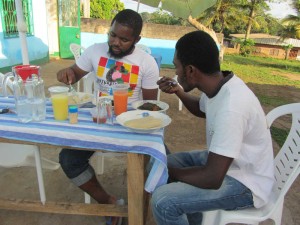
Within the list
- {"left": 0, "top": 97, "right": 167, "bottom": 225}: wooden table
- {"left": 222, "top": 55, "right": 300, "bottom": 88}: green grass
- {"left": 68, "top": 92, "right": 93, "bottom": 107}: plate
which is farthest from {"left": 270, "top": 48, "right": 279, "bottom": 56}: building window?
{"left": 0, "top": 97, "right": 167, "bottom": 225}: wooden table

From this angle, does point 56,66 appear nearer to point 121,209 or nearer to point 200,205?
point 121,209

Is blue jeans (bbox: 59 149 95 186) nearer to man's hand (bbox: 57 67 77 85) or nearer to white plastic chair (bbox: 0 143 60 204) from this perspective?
white plastic chair (bbox: 0 143 60 204)

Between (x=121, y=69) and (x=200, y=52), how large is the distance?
36.0 inches

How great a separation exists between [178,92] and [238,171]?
0.69 meters

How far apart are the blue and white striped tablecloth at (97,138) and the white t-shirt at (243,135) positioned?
0.89ft

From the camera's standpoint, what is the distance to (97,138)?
1.37m

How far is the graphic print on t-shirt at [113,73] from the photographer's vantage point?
2117 mm

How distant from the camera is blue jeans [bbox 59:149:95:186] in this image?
1.77 m

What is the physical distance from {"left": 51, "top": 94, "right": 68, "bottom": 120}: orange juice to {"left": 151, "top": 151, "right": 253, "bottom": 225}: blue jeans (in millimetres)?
671

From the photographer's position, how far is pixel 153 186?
4.61 ft

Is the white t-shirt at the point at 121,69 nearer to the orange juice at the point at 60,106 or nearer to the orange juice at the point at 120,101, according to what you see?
the orange juice at the point at 120,101

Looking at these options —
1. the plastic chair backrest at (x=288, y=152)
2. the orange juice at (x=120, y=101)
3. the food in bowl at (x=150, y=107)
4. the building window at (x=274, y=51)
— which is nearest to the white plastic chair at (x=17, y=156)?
the orange juice at (x=120, y=101)

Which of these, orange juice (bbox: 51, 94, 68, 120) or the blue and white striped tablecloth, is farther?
orange juice (bbox: 51, 94, 68, 120)

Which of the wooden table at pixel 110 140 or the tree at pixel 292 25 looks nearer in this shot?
the wooden table at pixel 110 140
